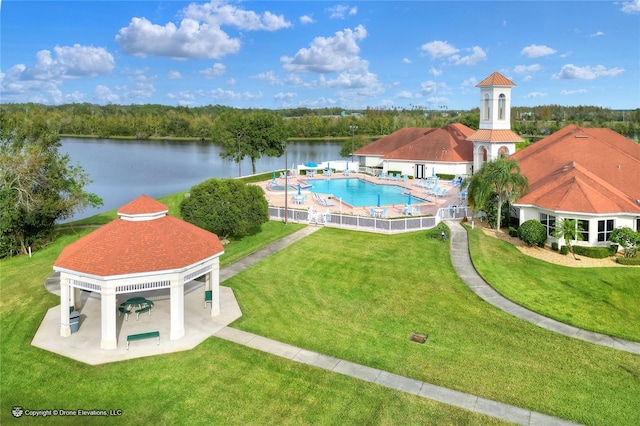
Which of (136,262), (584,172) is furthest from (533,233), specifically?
(136,262)

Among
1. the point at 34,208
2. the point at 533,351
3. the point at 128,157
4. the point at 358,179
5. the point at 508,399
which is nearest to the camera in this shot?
the point at 508,399

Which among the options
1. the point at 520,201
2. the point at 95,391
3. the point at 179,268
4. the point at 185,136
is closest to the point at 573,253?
the point at 520,201

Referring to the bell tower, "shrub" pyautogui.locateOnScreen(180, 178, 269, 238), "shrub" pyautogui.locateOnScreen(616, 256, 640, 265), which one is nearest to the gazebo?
"shrub" pyautogui.locateOnScreen(180, 178, 269, 238)

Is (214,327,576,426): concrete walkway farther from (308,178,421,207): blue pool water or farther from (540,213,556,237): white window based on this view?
(308,178,421,207): blue pool water

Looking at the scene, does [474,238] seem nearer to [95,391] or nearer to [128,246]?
[128,246]

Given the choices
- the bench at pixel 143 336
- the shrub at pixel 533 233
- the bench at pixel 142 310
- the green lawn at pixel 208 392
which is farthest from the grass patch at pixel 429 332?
the shrub at pixel 533 233

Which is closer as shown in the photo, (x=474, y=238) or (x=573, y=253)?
(x=573, y=253)
